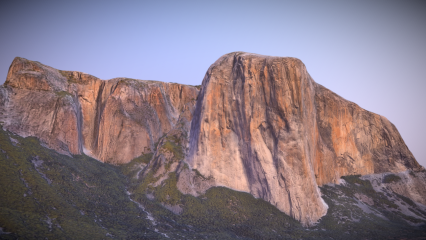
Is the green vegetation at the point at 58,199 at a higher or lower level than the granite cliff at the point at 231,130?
lower

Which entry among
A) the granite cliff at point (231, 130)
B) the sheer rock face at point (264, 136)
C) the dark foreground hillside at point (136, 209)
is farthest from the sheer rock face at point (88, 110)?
the sheer rock face at point (264, 136)

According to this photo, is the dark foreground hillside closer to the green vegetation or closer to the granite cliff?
the green vegetation

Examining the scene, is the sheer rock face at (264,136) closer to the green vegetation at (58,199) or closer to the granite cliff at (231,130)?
the granite cliff at (231,130)

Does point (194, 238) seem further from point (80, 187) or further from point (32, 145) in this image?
point (32, 145)

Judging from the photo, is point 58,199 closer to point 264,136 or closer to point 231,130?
point 231,130

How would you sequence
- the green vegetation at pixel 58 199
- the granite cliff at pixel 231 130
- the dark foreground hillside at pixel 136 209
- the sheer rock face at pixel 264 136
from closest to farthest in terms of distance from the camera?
the green vegetation at pixel 58 199 → the dark foreground hillside at pixel 136 209 → the sheer rock face at pixel 264 136 → the granite cliff at pixel 231 130

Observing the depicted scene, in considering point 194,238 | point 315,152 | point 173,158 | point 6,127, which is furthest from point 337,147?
point 6,127

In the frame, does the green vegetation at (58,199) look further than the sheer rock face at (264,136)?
No

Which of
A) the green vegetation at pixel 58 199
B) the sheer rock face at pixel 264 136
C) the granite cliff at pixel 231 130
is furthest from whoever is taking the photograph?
the granite cliff at pixel 231 130
